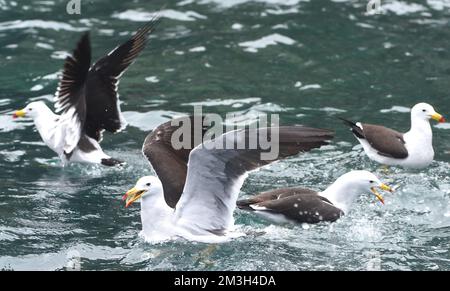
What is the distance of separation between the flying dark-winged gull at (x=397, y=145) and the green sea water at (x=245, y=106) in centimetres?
17

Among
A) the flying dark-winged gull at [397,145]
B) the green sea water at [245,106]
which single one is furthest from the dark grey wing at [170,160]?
the flying dark-winged gull at [397,145]

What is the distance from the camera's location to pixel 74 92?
396 inches

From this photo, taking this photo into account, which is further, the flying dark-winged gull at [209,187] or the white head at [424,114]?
the white head at [424,114]

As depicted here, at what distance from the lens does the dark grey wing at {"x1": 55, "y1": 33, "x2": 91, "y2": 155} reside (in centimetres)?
966

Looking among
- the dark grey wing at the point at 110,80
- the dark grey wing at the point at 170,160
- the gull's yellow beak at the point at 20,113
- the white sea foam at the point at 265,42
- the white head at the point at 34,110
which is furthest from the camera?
the white sea foam at the point at 265,42

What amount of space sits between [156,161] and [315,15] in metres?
7.21

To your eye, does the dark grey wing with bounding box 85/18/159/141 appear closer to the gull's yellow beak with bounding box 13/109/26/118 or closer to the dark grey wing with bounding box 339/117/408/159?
the gull's yellow beak with bounding box 13/109/26/118

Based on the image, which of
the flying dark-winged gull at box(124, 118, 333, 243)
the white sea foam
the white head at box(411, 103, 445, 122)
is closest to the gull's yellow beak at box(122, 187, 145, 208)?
the flying dark-winged gull at box(124, 118, 333, 243)

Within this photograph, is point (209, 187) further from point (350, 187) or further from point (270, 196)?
point (350, 187)

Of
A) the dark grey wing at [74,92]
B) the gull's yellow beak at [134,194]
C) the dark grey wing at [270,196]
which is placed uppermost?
the dark grey wing at [74,92]

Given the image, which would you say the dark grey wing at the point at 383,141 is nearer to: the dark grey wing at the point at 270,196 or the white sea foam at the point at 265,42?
the dark grey wing at the point at 270,196

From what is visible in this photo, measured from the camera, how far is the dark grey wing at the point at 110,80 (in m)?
10.5

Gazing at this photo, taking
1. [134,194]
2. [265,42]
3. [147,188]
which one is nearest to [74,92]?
[134,194]

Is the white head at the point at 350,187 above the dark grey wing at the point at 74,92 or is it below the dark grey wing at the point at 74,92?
below
